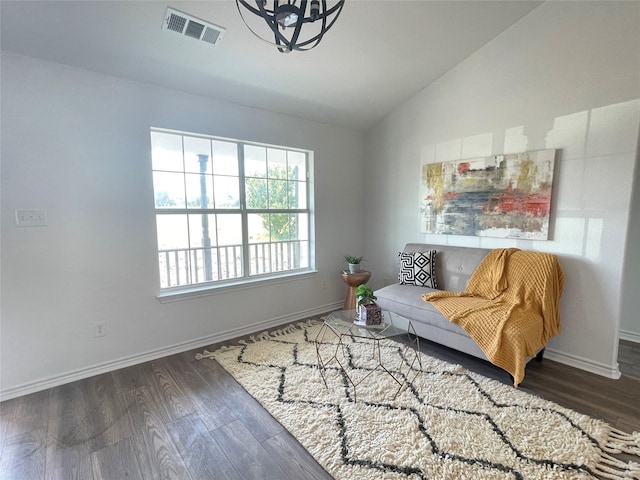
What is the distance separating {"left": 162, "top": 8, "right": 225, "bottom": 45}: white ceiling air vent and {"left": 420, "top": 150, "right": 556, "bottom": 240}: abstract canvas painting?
7.64 ft

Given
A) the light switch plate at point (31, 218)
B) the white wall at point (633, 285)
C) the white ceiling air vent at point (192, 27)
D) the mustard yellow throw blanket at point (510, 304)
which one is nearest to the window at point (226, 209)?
the light switch plate at point (31, 218)

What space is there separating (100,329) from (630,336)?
4692mm

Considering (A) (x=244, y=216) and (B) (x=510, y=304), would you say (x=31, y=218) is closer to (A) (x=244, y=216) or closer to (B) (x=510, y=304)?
(A) (x=244, y=216)

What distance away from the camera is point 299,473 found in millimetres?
1469

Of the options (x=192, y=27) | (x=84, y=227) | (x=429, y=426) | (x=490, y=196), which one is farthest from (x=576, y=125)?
(x=84, y=227)

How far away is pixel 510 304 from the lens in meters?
2.37

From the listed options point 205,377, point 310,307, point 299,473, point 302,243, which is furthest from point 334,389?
point 302,243

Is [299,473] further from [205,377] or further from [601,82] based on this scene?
[601,82]

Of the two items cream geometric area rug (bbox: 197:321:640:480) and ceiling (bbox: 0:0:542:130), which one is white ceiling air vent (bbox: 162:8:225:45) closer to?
ceiling (bbox: 0:0:542:130)

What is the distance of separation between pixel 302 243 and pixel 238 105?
1.64 metres

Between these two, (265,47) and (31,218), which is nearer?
(31,218)

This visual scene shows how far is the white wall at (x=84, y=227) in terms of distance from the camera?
80.4 inches

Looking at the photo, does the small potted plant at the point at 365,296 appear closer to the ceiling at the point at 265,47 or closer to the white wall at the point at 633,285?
the ceiling at the point at 265,47

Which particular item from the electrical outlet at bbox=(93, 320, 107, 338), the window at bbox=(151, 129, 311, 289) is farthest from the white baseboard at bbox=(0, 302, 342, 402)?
the window at bbox=(151, 129, 311, 289)
